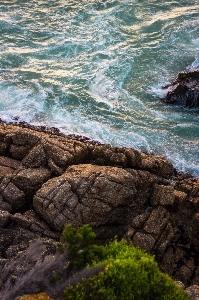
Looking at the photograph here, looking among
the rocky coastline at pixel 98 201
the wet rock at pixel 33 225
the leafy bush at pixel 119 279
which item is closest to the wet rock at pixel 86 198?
the rocky coastline at pixel 98 201

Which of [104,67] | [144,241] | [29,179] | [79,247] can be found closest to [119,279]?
[79,247]

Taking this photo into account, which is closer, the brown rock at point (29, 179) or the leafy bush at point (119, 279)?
the leafy bush at point (119, 279)

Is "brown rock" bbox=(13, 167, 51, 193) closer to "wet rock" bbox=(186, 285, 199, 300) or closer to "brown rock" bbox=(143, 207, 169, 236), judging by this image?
"brown rock" bbox=(143, 207, 169, 236)

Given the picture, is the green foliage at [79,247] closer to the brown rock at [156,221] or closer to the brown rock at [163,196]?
the brown rock at [156,221]

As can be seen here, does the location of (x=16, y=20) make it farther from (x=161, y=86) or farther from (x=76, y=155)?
(x=76, y=155)

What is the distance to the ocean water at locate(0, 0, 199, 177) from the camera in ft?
76.5

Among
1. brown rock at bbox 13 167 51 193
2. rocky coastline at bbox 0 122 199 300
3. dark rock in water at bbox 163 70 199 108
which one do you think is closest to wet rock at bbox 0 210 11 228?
rocky coastline at bbox 0 122 199 300

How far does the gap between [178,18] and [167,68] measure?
29.6 ft

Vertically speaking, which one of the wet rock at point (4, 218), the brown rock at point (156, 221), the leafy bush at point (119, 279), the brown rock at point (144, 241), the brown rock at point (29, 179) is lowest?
the brown rock at point (144, 241)

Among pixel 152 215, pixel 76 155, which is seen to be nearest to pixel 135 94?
pixel 76 155

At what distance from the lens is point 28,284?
10.5 metres

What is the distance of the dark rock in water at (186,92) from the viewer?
24469 mm

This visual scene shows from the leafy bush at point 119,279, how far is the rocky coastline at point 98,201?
169 cm

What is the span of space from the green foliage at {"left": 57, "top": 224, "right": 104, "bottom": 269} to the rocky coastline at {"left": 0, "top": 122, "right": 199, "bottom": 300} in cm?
152
